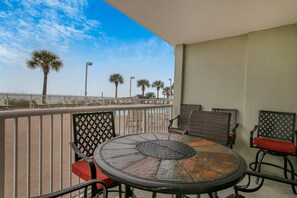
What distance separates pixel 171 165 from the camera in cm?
104

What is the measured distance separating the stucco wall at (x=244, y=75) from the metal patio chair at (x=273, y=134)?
0.45ft

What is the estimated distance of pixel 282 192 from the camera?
2.32 metres

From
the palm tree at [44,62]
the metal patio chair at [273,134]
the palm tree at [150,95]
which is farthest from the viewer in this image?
the palm tree at [150,95]

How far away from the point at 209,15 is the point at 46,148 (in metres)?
4.48

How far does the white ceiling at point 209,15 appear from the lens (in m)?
2.31

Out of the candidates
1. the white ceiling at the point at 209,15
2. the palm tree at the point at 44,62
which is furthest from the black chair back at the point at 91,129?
the palm tree at the point at 44,62

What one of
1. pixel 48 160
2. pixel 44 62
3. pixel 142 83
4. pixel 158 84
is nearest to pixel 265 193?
pixel 48 160

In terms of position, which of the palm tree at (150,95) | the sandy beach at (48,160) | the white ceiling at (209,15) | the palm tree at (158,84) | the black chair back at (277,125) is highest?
the palm tree at (158,84)

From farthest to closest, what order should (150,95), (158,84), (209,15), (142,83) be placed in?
(158,84), (150,95), (142,83), (209,15)

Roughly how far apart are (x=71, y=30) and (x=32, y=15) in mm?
3625

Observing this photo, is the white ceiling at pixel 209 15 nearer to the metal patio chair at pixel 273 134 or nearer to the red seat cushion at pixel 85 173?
the metal patio chair at pixel 273 134

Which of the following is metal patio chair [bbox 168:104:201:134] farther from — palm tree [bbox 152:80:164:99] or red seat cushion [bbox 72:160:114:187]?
palm tree [bbox 152:80:164:99]

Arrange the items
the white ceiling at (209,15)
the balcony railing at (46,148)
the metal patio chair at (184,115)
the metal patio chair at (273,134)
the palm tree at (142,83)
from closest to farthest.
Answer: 1. the balcony railing at (46,148)
2. the white ceiling at (209,15)
3. the metal patio chair at (273,134)
4. the metal patio chair at (184,115)
5. the palm tree at (142,83)

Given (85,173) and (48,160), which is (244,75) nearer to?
(85,173)
